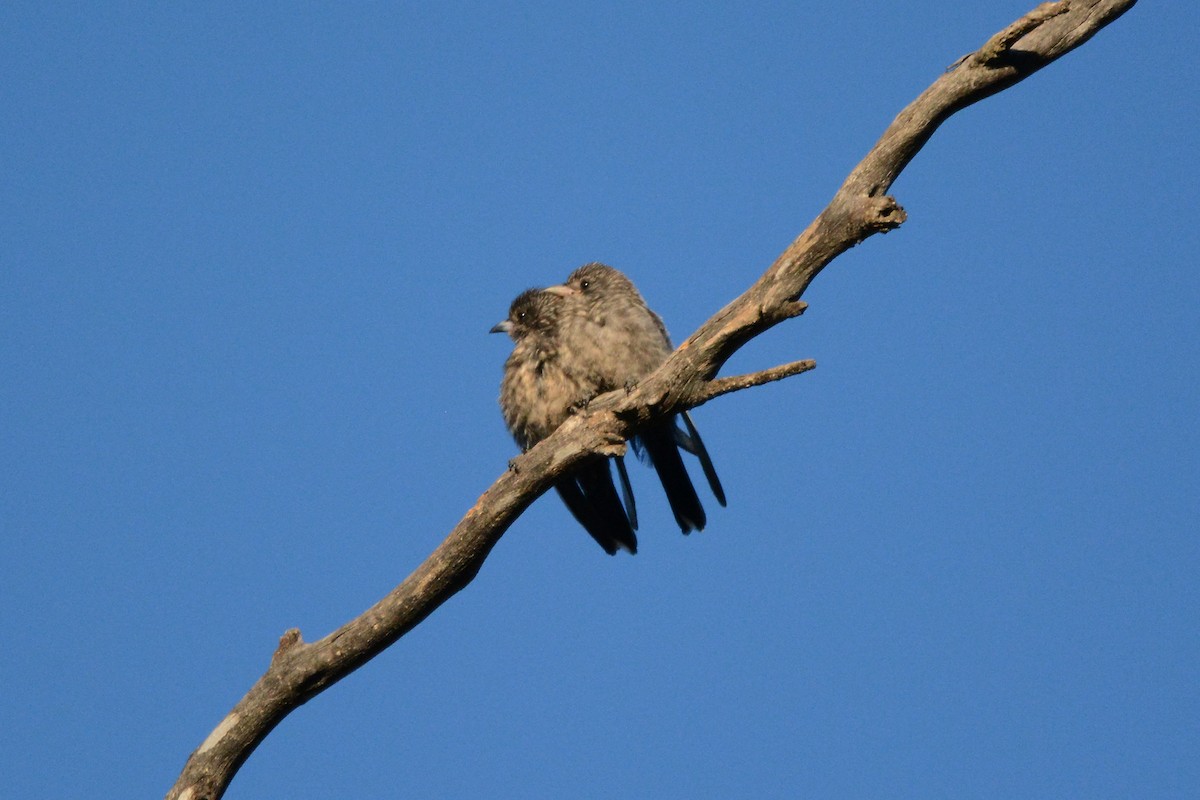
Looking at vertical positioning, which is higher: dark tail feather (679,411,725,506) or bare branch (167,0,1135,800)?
dark tail feather (679,411,725,506)

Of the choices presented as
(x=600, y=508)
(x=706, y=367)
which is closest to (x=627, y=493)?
(x=600, y=508)

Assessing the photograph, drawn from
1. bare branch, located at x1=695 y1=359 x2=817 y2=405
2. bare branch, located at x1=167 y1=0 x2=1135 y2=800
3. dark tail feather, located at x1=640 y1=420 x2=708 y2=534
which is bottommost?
bare branch, located at x1=695 y1=359 x2=817 y2=405

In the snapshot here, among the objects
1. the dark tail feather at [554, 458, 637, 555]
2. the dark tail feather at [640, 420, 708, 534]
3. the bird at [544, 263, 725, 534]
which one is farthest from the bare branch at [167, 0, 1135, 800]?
the dark tail feather at [640, 420, 708, 534]

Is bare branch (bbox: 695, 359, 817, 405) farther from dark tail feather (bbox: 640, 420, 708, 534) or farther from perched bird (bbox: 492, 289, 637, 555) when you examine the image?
dark tail feather (bbox: 640, 420, 708, 534)

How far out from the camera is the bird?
19.6 ft

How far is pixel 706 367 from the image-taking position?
4516 millimetres

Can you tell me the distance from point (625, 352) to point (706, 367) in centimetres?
150

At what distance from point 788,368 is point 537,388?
7.00 feet

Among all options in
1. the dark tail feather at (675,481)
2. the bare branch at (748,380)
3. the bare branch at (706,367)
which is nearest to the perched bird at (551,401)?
the dark tail feather at (675,481)

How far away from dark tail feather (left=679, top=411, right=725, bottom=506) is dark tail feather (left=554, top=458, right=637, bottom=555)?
447 millimetres

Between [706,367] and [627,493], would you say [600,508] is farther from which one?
[706,367]

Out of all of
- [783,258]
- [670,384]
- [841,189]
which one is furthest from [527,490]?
[841,189]

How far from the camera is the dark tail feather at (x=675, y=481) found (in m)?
6.38

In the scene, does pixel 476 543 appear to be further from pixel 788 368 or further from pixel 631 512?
pixel 631 512
